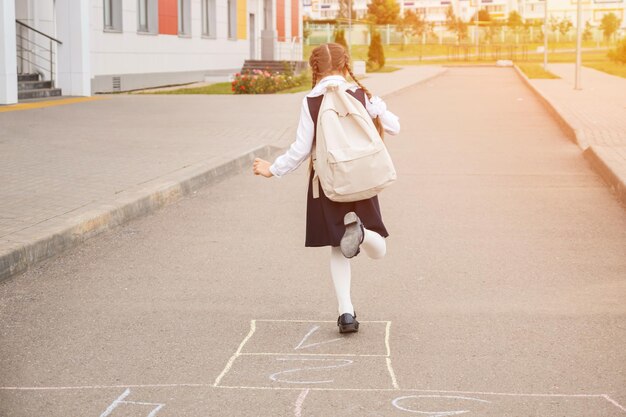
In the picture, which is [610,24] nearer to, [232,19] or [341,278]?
[232,19]

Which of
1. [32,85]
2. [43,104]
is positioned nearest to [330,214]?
[43,104]

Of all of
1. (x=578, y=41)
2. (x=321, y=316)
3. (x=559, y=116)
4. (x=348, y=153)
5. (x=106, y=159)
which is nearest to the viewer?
(x=348, y=153)

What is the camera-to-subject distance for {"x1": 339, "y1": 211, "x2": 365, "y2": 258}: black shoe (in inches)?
213

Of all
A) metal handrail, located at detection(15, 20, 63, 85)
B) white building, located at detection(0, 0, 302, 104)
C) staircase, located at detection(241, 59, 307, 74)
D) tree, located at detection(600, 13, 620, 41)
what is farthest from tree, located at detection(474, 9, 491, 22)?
metal handrail, located at detection(15, 20, 63, 85)

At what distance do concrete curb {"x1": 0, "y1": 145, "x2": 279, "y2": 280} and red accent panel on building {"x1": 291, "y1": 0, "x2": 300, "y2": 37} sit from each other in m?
43.2

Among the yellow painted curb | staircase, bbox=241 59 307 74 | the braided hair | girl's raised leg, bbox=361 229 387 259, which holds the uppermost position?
staircase, bbox=241 59 307 74

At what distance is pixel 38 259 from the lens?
7582 mm

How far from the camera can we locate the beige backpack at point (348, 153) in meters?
5.28

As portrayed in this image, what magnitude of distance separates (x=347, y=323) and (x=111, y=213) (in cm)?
394

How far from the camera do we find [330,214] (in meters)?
5.58

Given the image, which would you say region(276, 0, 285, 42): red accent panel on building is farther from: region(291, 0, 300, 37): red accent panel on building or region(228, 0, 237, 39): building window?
region(228, 0, 237, 39): building window

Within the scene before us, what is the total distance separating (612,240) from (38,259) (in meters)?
4.52

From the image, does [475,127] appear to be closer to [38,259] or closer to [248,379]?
[38,259]

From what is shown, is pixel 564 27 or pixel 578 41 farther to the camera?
pixel 564 27
